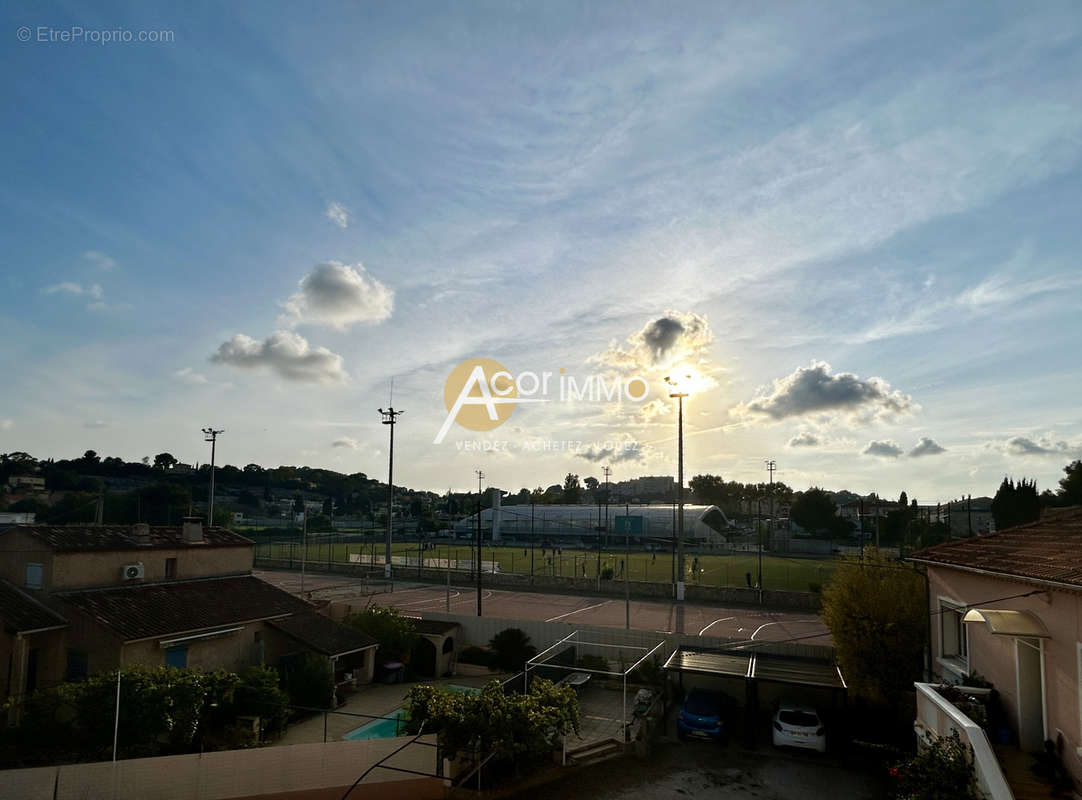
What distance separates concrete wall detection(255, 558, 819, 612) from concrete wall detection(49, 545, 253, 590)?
22141 mm

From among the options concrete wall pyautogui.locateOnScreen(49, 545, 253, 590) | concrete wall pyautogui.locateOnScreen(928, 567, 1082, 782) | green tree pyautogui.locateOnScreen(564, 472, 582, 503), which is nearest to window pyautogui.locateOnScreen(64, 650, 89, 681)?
concrete wall pyautogui.locateOnScreen(49, 545, 253, 590)

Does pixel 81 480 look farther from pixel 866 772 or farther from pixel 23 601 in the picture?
pixel 866 772

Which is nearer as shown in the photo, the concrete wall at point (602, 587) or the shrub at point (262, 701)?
the shrub at point (262, 701)

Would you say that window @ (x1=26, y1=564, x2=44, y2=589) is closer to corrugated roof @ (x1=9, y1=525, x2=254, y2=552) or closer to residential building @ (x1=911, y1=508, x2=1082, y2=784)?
corrugated roof @ (x1=9, y1=525, x2=254, y2=552)

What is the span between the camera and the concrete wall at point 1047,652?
32.1ft

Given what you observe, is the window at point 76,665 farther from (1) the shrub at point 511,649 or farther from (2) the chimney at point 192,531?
(1) the shrub at point 511,649

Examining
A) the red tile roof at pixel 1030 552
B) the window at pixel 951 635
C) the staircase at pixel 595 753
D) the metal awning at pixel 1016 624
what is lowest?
the staircase at pixel 595 753

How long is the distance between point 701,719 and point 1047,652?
30.5 feet

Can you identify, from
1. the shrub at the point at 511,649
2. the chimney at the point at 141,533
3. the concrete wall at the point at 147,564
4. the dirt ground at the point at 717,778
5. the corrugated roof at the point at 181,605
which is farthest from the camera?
the shrub at the point at 511,649

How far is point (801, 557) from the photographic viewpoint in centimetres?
6588

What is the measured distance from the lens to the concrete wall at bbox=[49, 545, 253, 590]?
20.6 m

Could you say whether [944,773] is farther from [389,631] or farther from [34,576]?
[34,576]

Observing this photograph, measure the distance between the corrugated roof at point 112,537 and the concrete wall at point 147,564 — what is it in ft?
0.58

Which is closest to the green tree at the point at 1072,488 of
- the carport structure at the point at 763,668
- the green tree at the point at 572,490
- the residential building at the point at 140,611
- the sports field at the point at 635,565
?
the sports field at the point at 635,565
